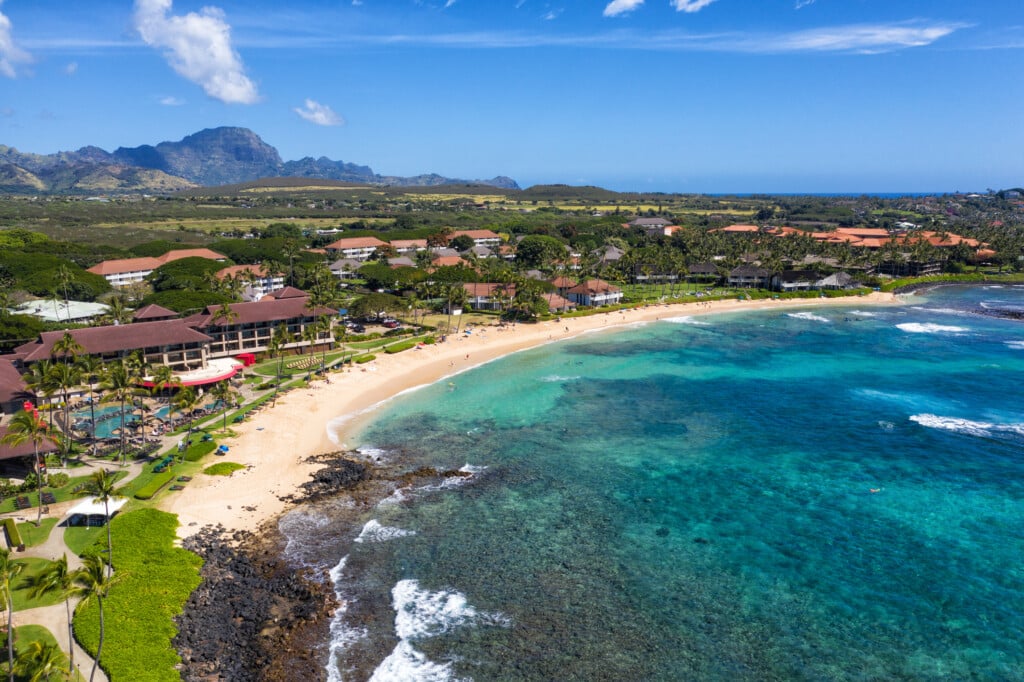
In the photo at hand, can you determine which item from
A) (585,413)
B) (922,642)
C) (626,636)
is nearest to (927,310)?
(585,413)

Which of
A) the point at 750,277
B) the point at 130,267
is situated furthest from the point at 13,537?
the point at 750,277

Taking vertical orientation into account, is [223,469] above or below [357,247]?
below

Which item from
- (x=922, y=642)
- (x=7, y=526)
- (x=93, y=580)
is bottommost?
(x=922, y=642)

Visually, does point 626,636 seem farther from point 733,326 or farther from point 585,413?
point 733,326

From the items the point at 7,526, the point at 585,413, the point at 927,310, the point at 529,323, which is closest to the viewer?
the point at 7,526

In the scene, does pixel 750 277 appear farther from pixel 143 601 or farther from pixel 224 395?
pixel 143 601

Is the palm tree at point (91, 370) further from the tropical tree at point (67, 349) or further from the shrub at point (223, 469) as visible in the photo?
the shrub at point (223, 469)
